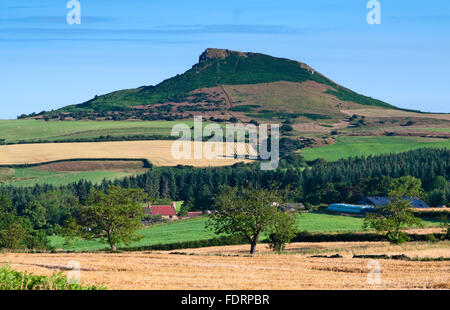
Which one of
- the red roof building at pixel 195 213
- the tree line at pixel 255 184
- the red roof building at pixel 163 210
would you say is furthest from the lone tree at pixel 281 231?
the red roof building at pixel 163 210

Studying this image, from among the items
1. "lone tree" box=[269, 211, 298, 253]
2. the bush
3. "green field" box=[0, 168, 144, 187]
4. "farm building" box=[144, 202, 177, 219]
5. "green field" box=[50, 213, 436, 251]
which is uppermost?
the bush

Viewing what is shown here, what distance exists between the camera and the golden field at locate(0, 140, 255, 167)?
179000 mm

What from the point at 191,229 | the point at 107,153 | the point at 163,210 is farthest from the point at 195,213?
the point at 107,153

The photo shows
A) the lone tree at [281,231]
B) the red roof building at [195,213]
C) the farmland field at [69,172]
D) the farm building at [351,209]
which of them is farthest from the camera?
the farmland field at [69,172]

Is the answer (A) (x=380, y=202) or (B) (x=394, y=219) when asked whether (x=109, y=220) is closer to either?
(B) (x=394, y=219)

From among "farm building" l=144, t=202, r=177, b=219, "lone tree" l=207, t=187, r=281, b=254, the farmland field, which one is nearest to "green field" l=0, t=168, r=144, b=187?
the farmland field

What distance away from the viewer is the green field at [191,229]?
288 ft

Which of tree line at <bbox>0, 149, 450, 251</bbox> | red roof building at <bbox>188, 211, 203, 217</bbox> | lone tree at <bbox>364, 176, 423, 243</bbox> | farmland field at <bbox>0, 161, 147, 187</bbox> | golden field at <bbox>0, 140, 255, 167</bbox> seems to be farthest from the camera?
golden field at <bbox>0, 140, 255, 167</bbox>

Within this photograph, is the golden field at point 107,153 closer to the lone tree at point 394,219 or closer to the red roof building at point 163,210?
the red roof building at point 163,210

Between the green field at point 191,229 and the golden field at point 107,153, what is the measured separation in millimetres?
66504

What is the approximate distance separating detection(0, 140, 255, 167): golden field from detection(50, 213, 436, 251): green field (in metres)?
66.5

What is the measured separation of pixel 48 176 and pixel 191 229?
7892 cm

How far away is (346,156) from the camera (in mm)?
A: 191250

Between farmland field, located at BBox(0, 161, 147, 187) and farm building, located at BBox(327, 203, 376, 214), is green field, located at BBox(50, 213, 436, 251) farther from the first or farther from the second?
farmland field, located at BBox(0, 161, 147, 187)
